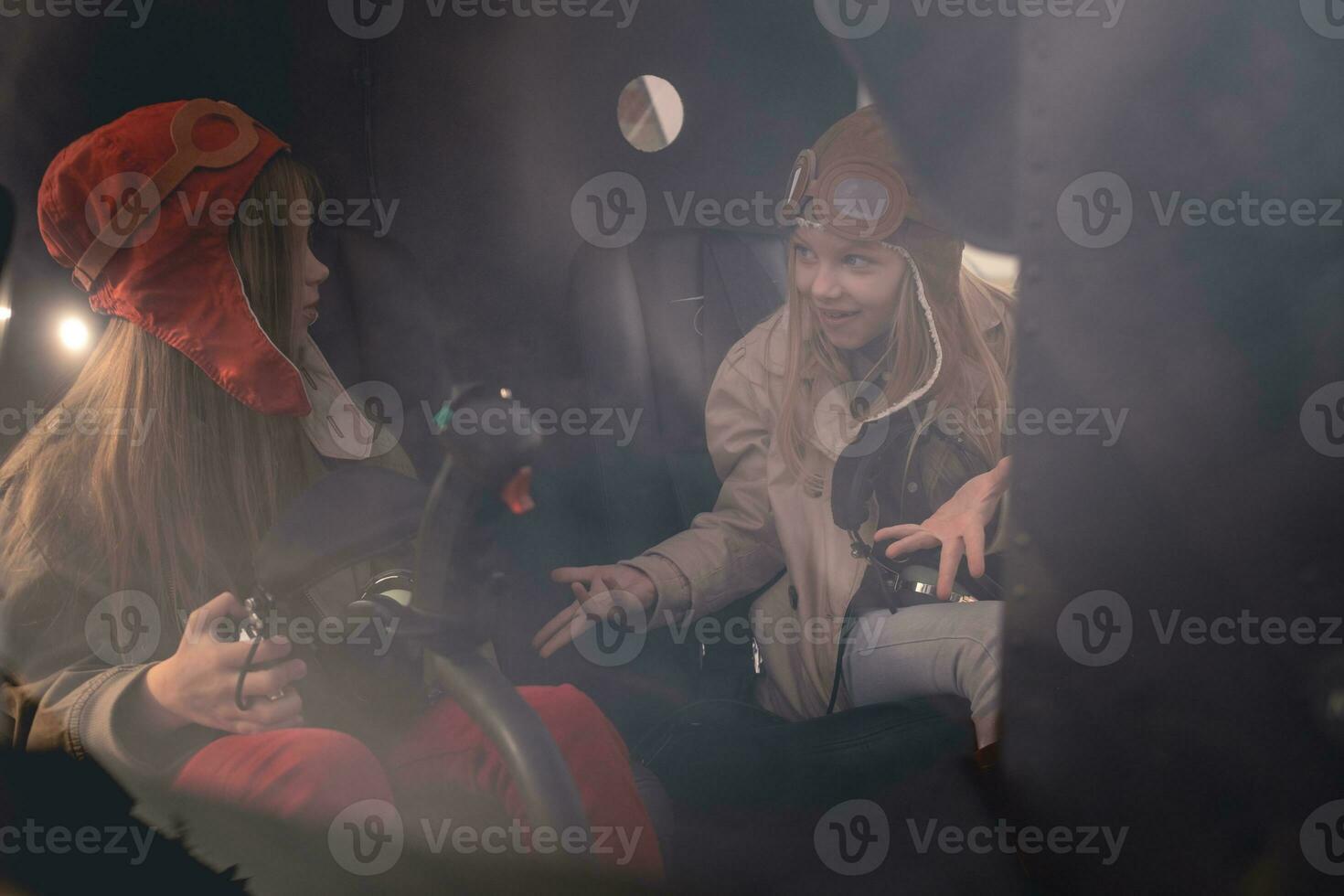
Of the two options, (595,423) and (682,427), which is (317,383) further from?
(682,427)

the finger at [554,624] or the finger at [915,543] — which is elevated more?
the finger at [915,543]

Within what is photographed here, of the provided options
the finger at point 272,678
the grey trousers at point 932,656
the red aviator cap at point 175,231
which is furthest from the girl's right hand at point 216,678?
the grey trousers at point 932,656

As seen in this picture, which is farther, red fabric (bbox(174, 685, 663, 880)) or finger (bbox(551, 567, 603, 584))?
finger (bbox(551, 567, 603, 584))

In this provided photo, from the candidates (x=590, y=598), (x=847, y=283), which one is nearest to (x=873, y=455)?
(x=847, y=283)

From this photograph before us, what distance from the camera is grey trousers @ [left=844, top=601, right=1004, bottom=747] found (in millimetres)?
1330

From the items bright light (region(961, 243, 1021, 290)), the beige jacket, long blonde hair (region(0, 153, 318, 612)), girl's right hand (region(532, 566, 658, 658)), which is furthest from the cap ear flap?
long blonde hair (region(0, 153, 318, 612))

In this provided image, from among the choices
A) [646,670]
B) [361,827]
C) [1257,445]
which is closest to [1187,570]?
[1257,445]

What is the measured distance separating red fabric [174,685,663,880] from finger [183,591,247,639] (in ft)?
0.55

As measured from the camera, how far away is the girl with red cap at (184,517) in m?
1.26

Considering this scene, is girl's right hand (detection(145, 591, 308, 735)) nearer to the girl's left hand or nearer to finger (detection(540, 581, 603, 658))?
finger (detection(540, 581, 603, 658))

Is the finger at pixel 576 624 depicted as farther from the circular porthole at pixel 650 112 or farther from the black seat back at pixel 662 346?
the circular porthole at pixel 650 112

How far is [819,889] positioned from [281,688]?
0.88 metres

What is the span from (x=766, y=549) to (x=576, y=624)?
326 millimetres

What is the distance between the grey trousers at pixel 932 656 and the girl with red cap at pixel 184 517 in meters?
0.41
